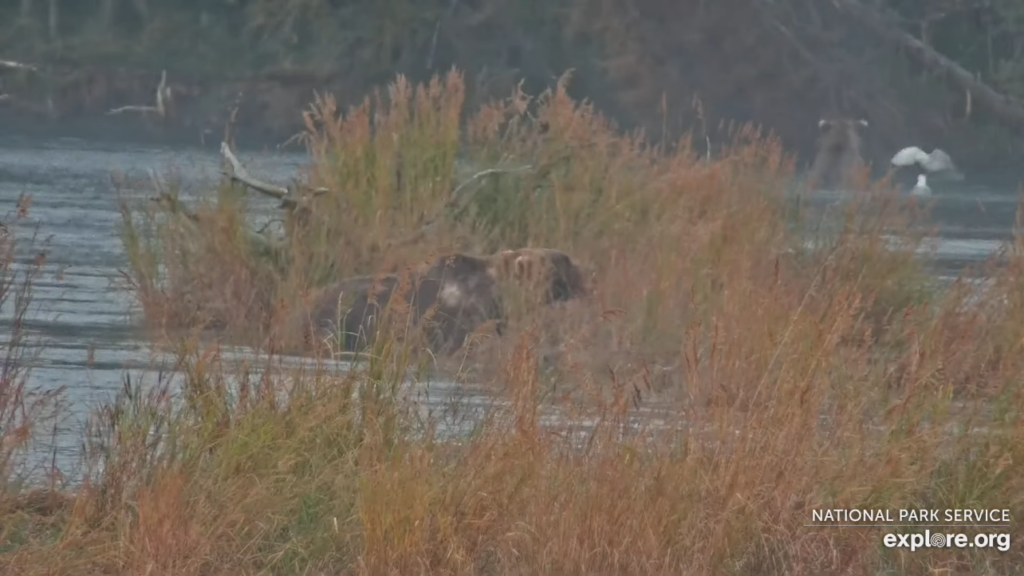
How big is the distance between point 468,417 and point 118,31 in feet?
127

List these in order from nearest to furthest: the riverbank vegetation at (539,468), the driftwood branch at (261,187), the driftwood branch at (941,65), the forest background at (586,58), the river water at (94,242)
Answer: the riverbank vegetation at (539,468) < the river water at (94,242) < the driftwood branch at (261,187) < the driftwood branch at (941,65) < the forest background at (586,58)

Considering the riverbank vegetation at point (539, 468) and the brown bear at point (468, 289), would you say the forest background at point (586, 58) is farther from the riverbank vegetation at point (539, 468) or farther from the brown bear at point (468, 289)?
the riverbank vegetation at point (539, 468)

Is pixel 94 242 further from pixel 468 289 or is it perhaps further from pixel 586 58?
pixel 586 58

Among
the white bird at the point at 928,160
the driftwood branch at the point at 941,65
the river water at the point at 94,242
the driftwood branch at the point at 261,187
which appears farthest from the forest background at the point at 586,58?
the driftwood branch at the point at 261,187

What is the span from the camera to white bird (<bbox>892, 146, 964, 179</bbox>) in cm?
3130

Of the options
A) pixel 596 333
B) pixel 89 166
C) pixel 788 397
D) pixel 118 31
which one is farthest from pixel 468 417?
pixel 118 31

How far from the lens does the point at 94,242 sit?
16234 millimetres

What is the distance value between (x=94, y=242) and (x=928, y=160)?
65.3ft

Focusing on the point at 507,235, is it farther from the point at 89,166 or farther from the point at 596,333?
the point at 89,166

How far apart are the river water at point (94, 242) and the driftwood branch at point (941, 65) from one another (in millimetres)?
4543

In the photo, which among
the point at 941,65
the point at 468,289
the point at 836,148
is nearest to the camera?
the point at 468,289

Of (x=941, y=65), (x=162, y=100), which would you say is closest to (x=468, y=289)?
(x=162, y=100)

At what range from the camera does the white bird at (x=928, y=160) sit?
31.3 m

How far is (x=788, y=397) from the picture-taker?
628cm
